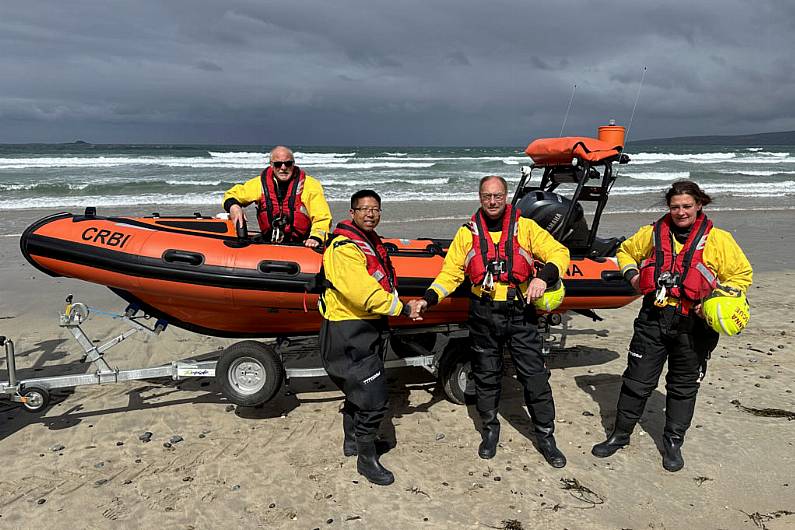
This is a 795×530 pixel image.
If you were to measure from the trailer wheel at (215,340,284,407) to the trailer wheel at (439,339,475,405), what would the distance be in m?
1.06

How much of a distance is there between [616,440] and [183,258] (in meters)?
2.74

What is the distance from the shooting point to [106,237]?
147 inches

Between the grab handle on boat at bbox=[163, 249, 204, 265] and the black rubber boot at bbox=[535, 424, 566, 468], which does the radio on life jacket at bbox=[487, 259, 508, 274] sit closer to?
the black rubber boot at bbox=[535, 424, 566, 468]

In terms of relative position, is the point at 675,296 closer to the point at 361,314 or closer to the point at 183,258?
the point at 361,314

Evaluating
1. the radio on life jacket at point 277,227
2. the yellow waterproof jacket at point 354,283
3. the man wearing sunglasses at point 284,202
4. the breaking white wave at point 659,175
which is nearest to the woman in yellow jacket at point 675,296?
the yellow waterproof jacket at point 354,283

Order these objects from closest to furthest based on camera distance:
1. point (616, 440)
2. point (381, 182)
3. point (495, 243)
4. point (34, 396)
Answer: point (495, 243) < point (616, 440) < point (34, 396) < point (381, 182)

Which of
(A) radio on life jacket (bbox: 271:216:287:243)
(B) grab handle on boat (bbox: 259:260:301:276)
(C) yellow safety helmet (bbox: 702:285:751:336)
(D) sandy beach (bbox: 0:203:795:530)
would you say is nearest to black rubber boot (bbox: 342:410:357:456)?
(D) sandy beach (bbox: 0:203:795:530)

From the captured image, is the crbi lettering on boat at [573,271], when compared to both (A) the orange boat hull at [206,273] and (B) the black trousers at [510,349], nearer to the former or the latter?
(A) the orange boat hull at [206,273]

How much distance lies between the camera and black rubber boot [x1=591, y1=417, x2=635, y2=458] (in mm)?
3262

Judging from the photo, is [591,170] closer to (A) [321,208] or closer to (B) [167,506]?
(A) [321,208]

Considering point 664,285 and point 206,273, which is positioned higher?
point 664,285

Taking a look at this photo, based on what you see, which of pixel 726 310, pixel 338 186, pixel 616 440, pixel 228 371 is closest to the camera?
pixel 726 310

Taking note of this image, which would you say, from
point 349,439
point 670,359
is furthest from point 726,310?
point 349,439

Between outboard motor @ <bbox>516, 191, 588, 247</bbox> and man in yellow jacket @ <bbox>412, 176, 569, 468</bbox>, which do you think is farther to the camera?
outboard motor @ <bbox>516, 191, 588, 247</bbox>
